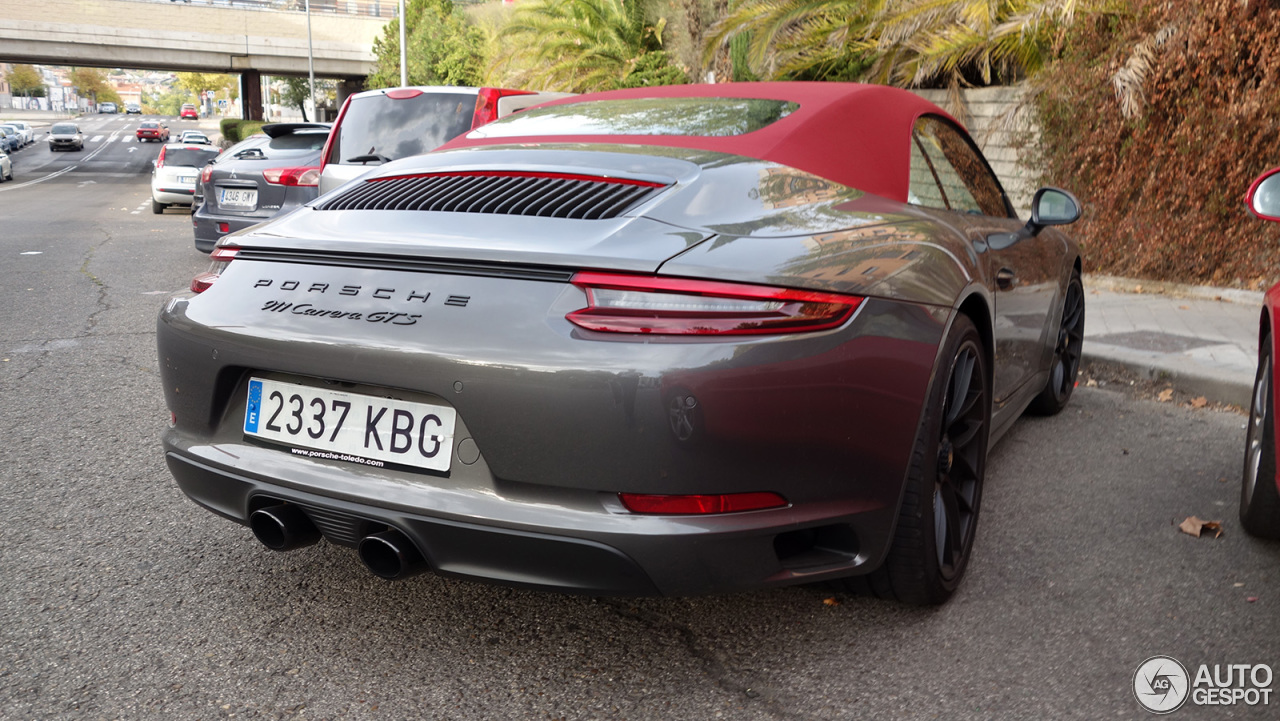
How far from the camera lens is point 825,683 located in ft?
7.62

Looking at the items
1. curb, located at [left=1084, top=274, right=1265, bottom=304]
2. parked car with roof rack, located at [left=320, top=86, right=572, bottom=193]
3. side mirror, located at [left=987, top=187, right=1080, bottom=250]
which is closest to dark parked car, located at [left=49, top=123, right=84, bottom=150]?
parked car with roof rack, located at [left=320, top=86, right=572, bottom=193]

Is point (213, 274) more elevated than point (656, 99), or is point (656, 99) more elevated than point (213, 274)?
point (656, 99)

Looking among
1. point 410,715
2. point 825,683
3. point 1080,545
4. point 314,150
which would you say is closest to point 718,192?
point 825,683

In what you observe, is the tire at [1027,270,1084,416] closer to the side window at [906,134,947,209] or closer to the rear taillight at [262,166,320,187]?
the side window at [906,134,947,209]

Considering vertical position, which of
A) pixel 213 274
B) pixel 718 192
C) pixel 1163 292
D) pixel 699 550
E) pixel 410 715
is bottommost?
pixel 1163 292

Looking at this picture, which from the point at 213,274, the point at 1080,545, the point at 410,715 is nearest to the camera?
the point at 410,715

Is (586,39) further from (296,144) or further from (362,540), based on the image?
(362,540)

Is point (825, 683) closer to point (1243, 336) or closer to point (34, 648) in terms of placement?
point (34, 648)

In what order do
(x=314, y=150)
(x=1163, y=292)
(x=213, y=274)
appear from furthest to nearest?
(x=314, y=150)
(x=1163, y=292)
(x=213, y=274)

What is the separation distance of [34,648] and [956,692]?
218 cm

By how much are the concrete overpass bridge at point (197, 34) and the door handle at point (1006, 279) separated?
2032 inches

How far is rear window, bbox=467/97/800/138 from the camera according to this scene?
2.99 m

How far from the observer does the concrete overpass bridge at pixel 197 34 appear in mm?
44906

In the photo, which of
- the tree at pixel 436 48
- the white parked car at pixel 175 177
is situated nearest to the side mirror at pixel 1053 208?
the white parked car at pixel 175 177
